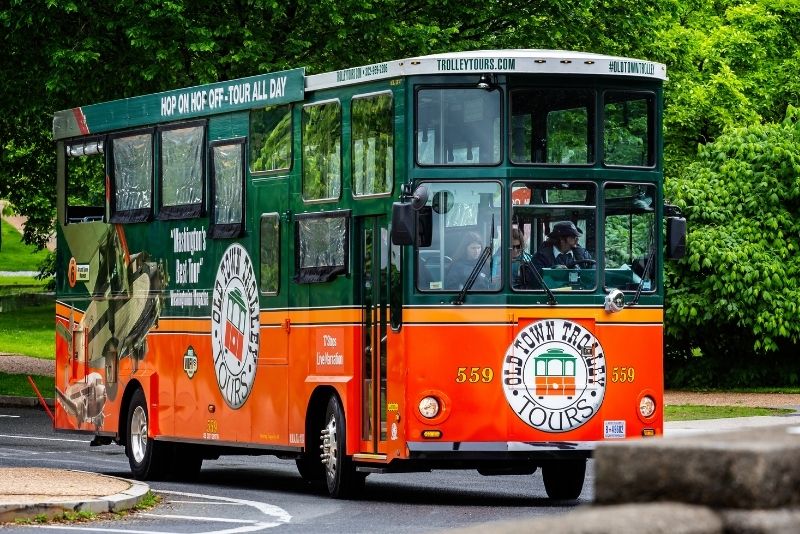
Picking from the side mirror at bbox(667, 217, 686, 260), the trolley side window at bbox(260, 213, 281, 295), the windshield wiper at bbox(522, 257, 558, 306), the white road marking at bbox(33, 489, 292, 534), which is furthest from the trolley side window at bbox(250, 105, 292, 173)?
the side mirror at bbox(667, 217, 686, 260)

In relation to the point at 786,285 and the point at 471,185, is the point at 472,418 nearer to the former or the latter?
the point at 471,185

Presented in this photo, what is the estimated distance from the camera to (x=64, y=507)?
1342 cm

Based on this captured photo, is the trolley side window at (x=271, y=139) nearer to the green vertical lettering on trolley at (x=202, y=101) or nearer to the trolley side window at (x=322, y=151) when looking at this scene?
the green vertical lettering on trolley at (x=202, y=101)

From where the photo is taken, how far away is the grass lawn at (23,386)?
3309cm

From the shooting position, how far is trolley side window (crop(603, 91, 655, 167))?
15.7m

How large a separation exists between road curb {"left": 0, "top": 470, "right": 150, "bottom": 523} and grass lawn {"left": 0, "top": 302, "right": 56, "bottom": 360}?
3180 cm

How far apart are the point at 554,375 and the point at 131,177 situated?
7.02 m

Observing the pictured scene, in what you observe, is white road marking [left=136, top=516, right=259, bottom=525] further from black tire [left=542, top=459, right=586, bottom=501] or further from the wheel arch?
the wheel arch

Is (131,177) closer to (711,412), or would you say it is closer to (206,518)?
(206,518)

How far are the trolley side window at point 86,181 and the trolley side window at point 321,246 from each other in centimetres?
473

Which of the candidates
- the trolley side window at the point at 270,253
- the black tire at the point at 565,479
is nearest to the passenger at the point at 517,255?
the black tire at the point at 565,479

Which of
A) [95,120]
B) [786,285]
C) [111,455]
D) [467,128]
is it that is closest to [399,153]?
[467,128]

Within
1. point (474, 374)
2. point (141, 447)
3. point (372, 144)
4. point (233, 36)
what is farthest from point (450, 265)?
point (233, 36)

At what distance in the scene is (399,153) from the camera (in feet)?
50.4
